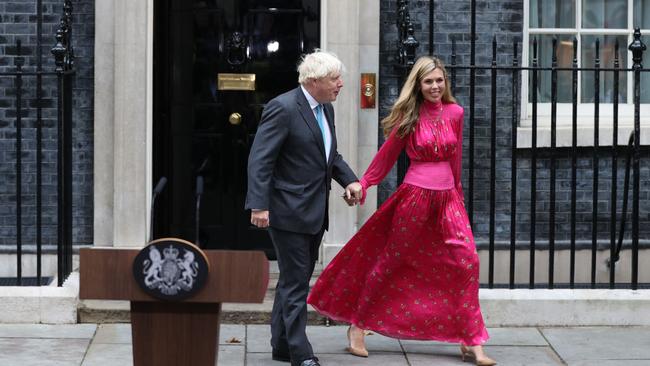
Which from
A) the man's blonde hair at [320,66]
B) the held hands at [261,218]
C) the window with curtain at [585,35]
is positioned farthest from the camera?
the window with curtain at [585,35]

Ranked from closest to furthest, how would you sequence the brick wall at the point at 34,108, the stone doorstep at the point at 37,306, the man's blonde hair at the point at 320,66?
the man's blonde hair at the point at 320,66 → the stone doorstep at the point at 37,306 → the brick wall at the point at 34,108

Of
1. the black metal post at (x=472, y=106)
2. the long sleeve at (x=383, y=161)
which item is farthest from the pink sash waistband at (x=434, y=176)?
the black metal post at (x=472, y=106)

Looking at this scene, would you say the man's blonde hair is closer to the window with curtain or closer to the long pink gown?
the long pink gown

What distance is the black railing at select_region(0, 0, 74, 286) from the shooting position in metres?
8.09

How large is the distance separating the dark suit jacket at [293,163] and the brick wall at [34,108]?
2.27 m

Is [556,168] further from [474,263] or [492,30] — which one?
[474,263]

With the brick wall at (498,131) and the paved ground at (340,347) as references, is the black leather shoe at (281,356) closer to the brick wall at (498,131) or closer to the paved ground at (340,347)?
the paved ground at (340,347)

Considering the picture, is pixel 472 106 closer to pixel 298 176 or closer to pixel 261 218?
pixel 298 176

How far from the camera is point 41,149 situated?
8523 millimetres

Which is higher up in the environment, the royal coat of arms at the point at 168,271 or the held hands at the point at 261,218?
the held hands at the point at 261,218

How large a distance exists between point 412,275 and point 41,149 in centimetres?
255

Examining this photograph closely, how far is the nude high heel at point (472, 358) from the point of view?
7246 millimetres

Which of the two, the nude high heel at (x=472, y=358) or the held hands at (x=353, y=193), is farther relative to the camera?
the nude high heel at (x=472, y=358)

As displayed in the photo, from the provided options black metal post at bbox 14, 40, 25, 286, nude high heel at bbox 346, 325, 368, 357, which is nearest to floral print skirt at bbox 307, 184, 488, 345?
nude high heel at bbox 346, 325, 368, 357
